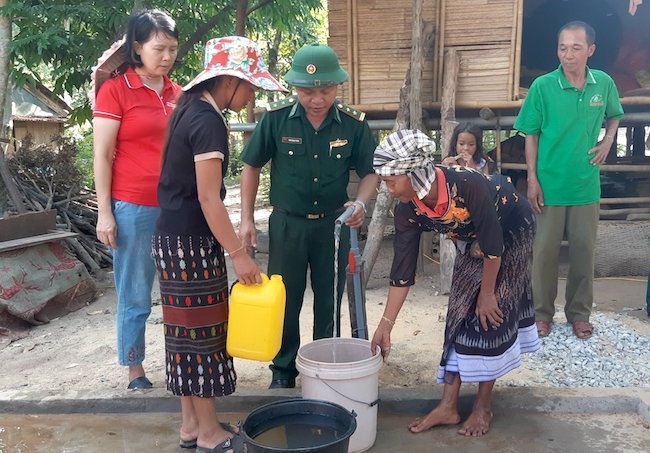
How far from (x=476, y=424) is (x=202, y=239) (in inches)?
64.6

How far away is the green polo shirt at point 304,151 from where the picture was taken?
3.33m

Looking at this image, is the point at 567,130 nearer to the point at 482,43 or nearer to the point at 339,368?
the point at 482,43

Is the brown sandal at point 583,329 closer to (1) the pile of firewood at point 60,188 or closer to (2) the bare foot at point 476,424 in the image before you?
(2) the bare foot at point 476,424

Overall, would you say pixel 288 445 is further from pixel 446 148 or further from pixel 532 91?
pixel 446 148

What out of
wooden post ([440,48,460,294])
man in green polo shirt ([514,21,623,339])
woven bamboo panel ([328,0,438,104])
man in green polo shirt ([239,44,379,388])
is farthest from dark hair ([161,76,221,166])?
woven bamboo panel ([328,0,438,104])

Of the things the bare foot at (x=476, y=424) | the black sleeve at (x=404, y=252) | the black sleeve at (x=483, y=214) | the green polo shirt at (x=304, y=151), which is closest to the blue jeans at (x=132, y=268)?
the green polo shirt at (x=304, y=151)

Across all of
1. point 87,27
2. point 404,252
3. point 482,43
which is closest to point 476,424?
point 404,252

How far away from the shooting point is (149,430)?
3.30m

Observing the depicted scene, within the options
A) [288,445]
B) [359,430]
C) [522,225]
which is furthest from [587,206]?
[288,445]

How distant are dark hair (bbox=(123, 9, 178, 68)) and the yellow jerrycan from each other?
1413 mm

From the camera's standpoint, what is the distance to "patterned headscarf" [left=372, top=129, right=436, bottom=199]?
251 cm

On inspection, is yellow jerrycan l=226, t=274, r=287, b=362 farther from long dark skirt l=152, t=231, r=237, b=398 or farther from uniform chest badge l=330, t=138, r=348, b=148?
uniform chest badge l=330, t=138, r=348, b=148

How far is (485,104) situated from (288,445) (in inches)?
173

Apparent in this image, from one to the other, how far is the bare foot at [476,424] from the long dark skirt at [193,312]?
1201 mm
